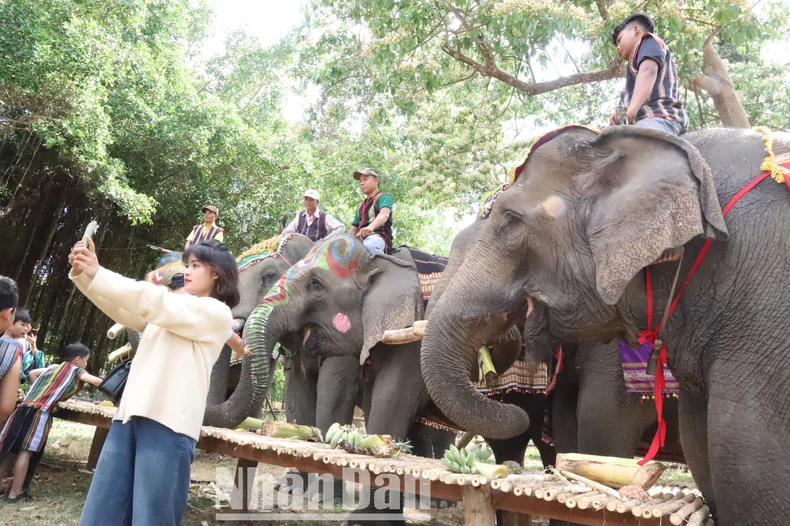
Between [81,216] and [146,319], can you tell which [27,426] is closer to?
[146,319]

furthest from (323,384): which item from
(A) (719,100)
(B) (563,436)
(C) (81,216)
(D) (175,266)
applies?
(C) (81,216)

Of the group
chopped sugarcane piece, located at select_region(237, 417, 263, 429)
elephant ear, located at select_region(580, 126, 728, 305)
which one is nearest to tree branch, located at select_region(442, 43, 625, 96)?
chopped sugarcane piece, located at select_region(237, 417, 263, 429)

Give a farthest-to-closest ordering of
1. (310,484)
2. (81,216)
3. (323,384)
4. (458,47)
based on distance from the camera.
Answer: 1. (81,216)
2. (458,47)
3. (310,484)
4. (323,384)

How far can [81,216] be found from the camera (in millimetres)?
13570

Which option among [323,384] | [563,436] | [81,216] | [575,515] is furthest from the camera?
[81,216]

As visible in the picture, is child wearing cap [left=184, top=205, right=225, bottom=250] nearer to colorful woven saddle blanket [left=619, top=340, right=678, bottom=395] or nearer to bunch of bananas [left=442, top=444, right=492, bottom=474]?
bunch of bananas [left=442, top=444, right=492, bottom=474]

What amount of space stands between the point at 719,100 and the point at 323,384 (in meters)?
5.02

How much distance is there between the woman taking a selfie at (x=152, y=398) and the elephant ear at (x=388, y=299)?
3089 mm

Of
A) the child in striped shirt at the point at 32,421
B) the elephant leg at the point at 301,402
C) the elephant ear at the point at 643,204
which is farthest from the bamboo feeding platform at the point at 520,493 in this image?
the elephant leg at the point at 301,402

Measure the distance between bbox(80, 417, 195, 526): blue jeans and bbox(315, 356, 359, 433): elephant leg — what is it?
366cm

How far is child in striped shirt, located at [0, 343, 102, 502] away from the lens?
594 centimetres

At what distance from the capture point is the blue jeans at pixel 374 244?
267 inches

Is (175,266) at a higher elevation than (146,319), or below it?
higher

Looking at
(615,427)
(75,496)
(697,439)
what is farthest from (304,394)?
(697,439)
